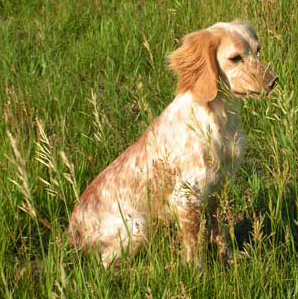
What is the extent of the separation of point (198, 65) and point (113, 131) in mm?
1145

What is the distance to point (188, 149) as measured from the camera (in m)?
3.35

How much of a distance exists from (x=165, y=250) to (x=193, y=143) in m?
0.75

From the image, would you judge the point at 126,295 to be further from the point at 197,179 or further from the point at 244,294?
the point at 197,179

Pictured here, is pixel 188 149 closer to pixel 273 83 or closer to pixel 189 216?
pixel 189 216

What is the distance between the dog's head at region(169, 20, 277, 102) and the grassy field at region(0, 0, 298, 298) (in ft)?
0.67

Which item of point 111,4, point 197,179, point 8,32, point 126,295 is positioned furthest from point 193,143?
point 111,4

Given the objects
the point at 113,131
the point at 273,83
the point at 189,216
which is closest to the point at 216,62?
the point at 273,83

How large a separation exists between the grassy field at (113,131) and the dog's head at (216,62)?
204 mm

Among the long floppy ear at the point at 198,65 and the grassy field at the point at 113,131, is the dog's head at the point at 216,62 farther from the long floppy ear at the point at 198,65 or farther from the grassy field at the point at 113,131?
the grassy field at the point at 113,131

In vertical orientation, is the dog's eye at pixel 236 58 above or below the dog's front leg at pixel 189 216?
above

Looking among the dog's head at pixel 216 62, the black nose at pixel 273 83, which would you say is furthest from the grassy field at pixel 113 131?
the dog's head at pixel 216 62

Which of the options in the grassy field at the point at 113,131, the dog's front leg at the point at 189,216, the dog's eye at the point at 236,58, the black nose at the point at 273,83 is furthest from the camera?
the dog's eye at the point at 236,58

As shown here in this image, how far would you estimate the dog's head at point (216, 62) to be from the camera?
129 inches

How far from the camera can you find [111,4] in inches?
253
